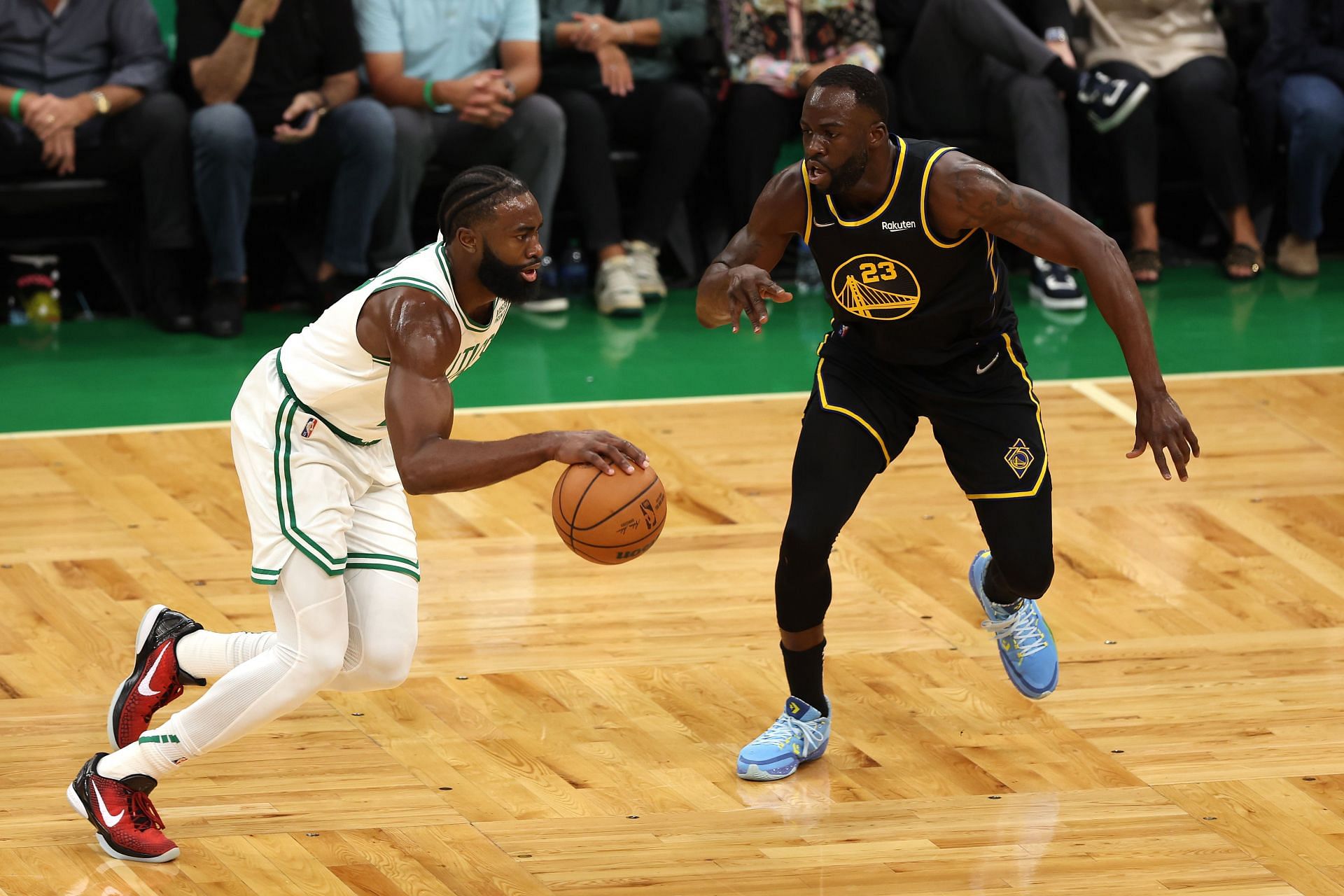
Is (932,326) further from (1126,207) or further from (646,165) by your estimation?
(1126,207)

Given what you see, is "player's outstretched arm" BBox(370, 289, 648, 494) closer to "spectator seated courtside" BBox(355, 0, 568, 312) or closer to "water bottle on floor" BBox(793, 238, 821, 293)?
"spectator seated courtside" BBox(355, 0, 568, 312)

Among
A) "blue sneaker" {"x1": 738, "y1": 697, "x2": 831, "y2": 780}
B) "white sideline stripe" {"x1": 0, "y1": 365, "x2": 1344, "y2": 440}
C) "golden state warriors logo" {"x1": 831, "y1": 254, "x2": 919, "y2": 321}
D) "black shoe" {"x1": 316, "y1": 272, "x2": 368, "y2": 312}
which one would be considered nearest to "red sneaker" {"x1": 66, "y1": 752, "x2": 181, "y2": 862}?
"blue sneaker" {"x1": 738, "y1": 697, "x2": 831, "y2": 780}

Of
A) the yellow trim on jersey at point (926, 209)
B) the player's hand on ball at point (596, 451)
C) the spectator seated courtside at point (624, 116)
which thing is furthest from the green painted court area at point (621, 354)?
the player's hand on ball at point (596, 451)

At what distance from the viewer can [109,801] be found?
12.1ft

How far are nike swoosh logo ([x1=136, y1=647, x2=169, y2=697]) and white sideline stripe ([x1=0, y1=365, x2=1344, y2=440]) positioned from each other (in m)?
2.45

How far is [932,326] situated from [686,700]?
1.16 meters

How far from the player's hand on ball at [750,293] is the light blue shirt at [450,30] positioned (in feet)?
13.9

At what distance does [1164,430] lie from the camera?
3.68 m

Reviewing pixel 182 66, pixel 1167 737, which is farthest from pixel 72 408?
pixel 1167 737

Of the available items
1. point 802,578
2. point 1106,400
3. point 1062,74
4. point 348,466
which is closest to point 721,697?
point 802,578

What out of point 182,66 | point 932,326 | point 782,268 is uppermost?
point 932,326

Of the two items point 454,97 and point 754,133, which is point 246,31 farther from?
point 754,133

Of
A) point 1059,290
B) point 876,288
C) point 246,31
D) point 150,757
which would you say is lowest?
point 1059,290

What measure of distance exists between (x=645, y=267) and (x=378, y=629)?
15.3ft
